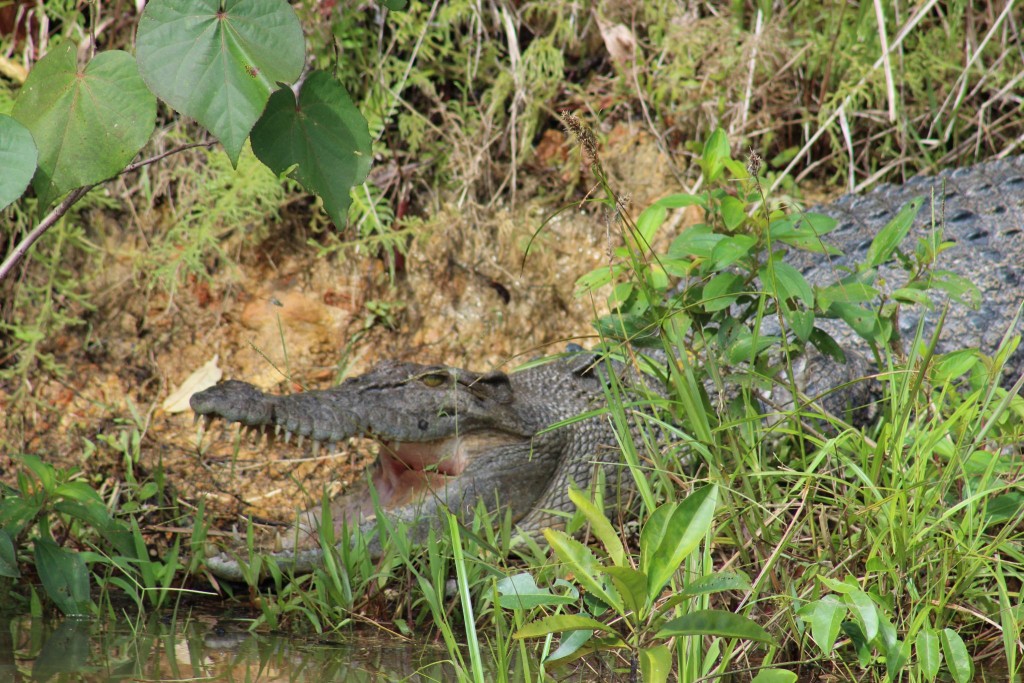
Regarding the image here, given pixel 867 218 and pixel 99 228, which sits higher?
pixel 99 228

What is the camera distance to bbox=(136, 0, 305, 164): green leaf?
1.49 meters

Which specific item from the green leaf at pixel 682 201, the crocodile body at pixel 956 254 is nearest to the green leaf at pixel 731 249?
A: the green leaf at pixel 682 201

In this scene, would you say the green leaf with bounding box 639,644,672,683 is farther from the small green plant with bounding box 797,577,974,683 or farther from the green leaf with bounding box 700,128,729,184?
the green leaf with bounding box 700,128,729,184

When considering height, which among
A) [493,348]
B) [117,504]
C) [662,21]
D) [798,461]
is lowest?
[493,348]

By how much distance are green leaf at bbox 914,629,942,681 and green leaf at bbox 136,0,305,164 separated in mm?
1470

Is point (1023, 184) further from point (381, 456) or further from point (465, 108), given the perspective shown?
point (381, 456)

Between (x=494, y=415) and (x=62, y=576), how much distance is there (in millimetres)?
1373

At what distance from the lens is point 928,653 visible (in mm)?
1784

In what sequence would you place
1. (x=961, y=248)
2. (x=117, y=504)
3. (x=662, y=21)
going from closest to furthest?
(x=117, y=504), (x=961, y=248), (x=662, y=21)

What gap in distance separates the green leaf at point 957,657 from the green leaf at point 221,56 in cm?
152

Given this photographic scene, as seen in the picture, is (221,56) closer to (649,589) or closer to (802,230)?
(649,589)

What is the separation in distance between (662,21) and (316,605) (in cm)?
346

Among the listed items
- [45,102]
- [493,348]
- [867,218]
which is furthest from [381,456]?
[867,218]

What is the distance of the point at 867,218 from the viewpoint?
4.25 meters
